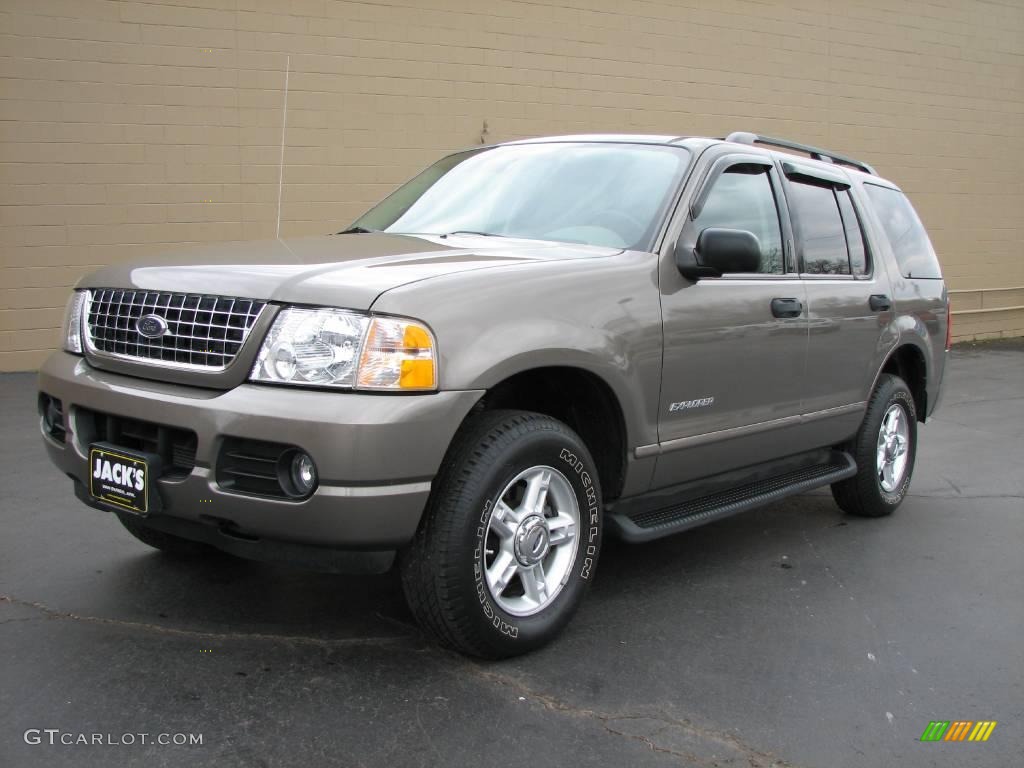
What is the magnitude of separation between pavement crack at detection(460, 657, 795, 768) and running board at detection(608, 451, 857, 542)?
820mm

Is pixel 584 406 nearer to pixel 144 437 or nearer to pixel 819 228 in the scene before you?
pixel 144 437

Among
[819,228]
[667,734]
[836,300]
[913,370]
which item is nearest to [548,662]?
[667,734]

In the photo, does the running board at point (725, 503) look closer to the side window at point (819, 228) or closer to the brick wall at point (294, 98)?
the side window at point (819, 228)

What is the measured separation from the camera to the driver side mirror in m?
3.90

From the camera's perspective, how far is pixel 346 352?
304 cm

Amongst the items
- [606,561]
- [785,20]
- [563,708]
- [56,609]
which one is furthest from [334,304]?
[785,20]

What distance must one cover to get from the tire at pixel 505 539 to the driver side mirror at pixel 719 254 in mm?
892

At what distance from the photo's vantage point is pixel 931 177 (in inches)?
617

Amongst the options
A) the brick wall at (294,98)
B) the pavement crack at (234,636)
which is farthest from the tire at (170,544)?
the brick wall at (294,98)

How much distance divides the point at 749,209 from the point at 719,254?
2.58ft

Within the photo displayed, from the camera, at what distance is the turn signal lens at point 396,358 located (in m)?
3.04

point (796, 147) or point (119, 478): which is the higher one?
point (796, 147)

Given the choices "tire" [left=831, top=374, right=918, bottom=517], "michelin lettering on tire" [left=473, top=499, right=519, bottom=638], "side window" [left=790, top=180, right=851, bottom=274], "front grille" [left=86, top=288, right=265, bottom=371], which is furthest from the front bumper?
"tire" [left=831, top=374, right=918, bottom=517]

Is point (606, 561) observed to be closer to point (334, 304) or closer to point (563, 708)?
point (563, 708)
